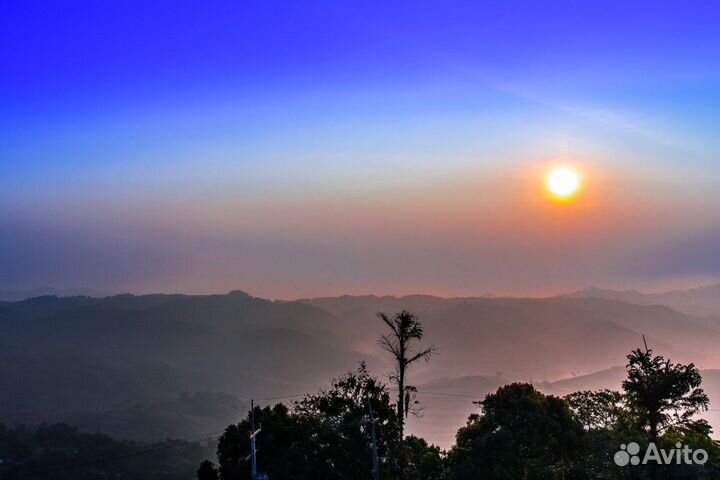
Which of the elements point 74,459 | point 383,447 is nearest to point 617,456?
point 383,447

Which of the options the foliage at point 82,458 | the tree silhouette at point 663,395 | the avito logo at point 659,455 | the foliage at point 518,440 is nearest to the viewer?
the avito logo at point 659,455

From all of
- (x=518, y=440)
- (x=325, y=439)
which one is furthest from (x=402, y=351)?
(x=518, y=440)

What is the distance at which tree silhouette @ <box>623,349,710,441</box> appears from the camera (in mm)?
34312

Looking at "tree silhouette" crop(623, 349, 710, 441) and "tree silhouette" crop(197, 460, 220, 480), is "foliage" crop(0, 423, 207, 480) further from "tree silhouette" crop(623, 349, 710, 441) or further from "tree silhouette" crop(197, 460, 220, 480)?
"tree silhouette" crop(623, 349, 710, 441)

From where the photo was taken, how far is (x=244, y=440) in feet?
126

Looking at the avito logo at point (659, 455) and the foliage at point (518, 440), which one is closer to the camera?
the avito logo at point (659, 455)

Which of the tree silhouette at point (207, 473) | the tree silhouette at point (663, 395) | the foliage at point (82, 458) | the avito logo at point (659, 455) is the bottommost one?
the foliage at point (82, 458)

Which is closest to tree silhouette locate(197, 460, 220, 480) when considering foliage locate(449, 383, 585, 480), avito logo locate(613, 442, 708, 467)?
foliage locate(449, 383, 585, 480)

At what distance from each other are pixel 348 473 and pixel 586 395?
53.0 feet

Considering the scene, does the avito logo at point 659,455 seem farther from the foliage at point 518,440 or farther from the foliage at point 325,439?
the foliage at point 325,439

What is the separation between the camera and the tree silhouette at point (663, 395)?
3431 centimetres

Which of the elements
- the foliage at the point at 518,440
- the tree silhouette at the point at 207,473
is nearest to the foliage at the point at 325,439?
the tree silhouette at the point at 207,473

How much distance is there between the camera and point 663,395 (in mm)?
34406

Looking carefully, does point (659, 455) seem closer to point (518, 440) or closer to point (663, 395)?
point (663, 395)
